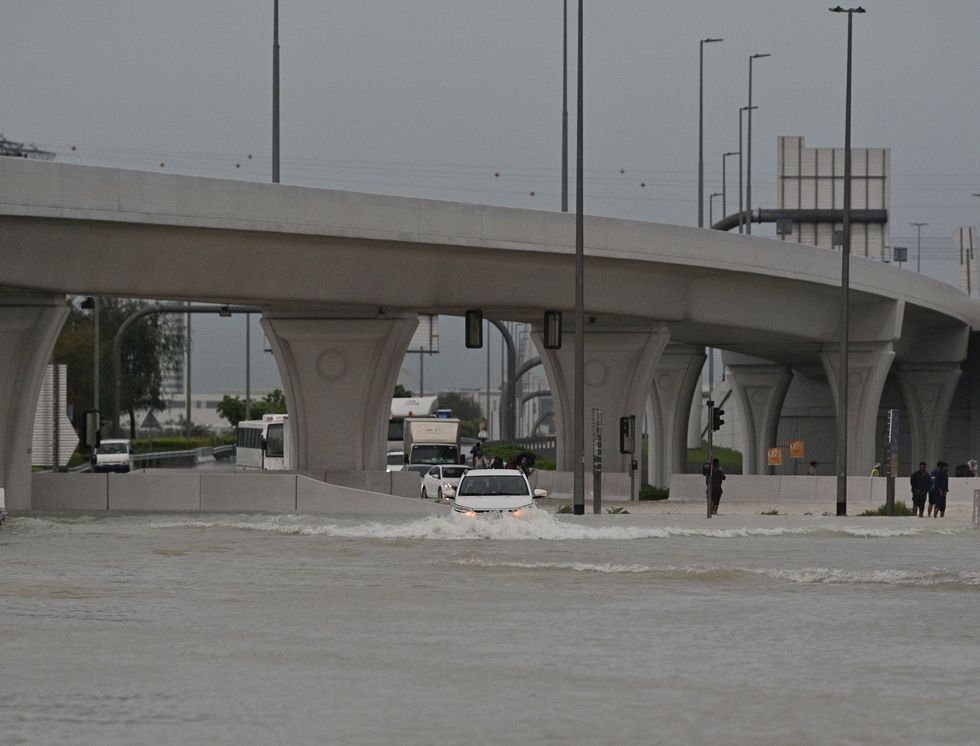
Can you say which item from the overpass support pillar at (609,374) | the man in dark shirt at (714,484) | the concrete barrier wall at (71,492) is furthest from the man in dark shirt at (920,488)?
the concrete barrier wall at (71,492)

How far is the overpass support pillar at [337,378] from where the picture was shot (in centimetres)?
4844

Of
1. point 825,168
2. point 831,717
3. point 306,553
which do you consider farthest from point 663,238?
point 825,168

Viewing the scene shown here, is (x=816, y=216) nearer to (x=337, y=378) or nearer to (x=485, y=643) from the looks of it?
(x=337, y=378)

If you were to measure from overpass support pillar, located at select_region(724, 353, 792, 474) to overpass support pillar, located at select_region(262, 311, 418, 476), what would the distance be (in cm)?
4083

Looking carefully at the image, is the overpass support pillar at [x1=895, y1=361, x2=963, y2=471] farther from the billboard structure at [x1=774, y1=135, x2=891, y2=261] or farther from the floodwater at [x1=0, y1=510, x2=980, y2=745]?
the floodwater at [x1=0, y1=510, x2=980, y2=745]

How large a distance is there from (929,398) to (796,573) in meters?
58.8

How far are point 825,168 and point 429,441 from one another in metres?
50.0

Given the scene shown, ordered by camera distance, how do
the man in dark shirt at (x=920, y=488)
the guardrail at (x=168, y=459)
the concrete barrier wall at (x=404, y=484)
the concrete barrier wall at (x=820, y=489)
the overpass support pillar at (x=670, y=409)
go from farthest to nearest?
1. the guardrail at (x=168, y=459)
2. the overpass support pillar at (x=670, y=409)
3. the concrete barrier wall at (x=820, y=489)
4. the concrete barrier wall at (x=404, y=484)
5. the man in dark shirt at (x=920, y=488)

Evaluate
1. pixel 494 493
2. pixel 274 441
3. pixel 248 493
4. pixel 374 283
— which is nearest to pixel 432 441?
pixel 274 441

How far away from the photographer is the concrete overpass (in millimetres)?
39719

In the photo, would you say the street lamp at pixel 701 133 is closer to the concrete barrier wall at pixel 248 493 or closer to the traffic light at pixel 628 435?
the traffic light at pixel 628 435

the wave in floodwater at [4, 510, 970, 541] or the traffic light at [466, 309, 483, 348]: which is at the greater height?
the traffic light at [466, 309, 483, 348]

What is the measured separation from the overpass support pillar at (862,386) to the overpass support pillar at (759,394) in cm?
1965

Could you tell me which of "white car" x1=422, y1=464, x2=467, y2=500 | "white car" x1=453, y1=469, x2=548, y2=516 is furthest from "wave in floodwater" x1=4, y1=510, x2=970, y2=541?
"white car" x1=422, y1=464, x2=467, y2=500
